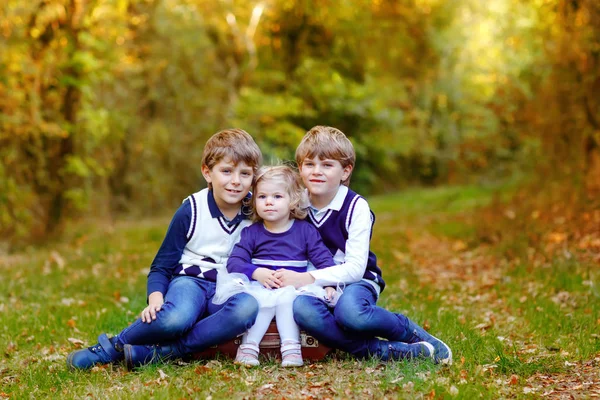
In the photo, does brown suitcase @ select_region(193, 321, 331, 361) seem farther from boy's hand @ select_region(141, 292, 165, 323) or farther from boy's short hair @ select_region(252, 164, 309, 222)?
boy's short hair @ select_region(252, 164, 309, 222)

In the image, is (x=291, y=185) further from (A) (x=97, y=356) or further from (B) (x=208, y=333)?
(A) (x=97, y=356)

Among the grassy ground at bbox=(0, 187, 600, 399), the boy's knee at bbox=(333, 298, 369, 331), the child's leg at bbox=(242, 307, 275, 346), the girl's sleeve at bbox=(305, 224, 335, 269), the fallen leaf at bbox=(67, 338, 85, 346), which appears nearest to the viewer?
the grassy ground at bbox=(0, 187, 600, 399)

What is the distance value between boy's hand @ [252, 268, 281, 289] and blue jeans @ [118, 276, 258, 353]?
0.38ft

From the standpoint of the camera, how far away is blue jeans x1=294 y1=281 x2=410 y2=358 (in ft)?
13.4

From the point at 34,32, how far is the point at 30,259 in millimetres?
3459

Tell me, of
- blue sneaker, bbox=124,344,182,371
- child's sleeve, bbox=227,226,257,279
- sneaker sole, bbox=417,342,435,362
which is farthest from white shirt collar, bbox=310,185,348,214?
blue sneaker, bbox=124,344,182,371

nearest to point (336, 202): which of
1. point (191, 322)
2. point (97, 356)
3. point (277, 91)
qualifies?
point (191, 322)

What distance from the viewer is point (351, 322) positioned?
405cm

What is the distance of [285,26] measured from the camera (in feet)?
65.7

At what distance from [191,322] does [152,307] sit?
9.0 inches

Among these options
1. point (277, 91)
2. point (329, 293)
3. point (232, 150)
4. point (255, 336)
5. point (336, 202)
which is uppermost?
point (277, 91)

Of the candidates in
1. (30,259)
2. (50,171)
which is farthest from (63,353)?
(50,171)

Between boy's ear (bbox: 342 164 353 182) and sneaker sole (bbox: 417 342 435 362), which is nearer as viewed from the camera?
sneaker sole (bbox: 417 342 435 362)

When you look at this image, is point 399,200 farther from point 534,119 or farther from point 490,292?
point 490,292
